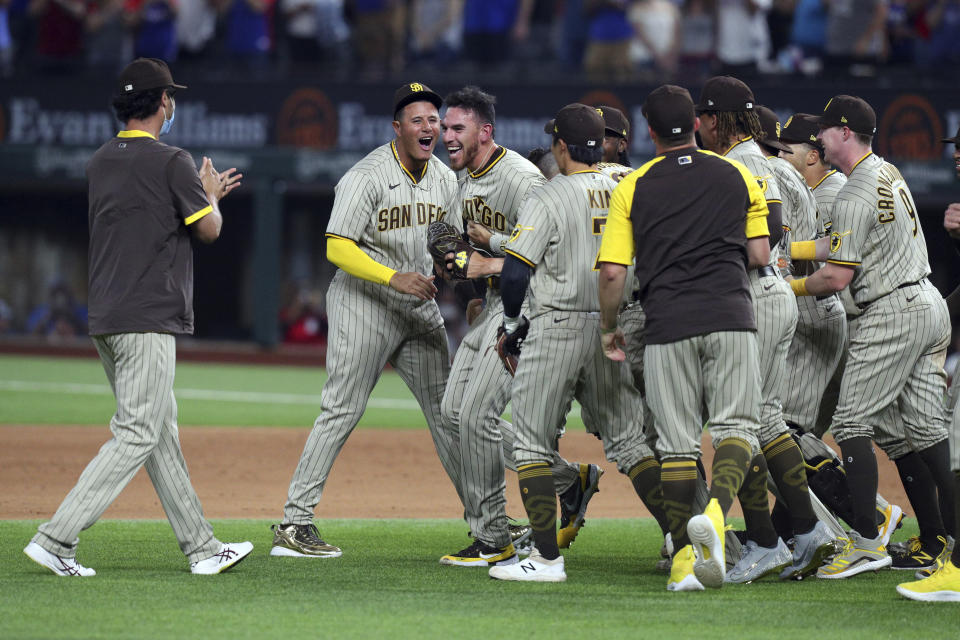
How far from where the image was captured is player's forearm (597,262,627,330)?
17.8 feet

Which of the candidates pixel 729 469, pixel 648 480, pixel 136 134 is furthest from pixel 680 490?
pixel 136 134

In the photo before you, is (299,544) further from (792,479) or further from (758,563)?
(792,479)

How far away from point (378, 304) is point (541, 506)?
4.80 feet

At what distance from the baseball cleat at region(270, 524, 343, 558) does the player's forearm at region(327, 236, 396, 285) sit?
125 centimetres

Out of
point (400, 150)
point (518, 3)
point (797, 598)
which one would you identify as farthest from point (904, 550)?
point (518, 3)

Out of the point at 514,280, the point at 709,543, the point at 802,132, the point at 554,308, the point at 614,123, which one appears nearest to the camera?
the point at 709,543

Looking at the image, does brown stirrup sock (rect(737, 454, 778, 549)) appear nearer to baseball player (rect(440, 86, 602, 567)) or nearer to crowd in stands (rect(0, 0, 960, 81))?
baseball player (rect(440, 86, 602, 567))

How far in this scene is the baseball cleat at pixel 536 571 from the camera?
569 centimetres

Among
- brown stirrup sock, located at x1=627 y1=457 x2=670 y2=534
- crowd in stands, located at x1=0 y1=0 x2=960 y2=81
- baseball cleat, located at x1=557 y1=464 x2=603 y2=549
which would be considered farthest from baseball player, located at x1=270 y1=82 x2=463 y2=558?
crowd in stands, located at x1=0 y1=0 x2=960 y2=81

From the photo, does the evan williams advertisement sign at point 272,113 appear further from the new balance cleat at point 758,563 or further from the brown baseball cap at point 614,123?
the new balance cleat at point 758,563

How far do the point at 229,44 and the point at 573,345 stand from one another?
1483 cm

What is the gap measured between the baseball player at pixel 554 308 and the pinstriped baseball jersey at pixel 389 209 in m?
0.95

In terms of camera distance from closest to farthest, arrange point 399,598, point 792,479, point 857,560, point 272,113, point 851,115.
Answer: point 399,598 → point 792,479 → point 857,560 → point 851,115 → point 272,113

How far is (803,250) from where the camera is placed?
21.1 feet
